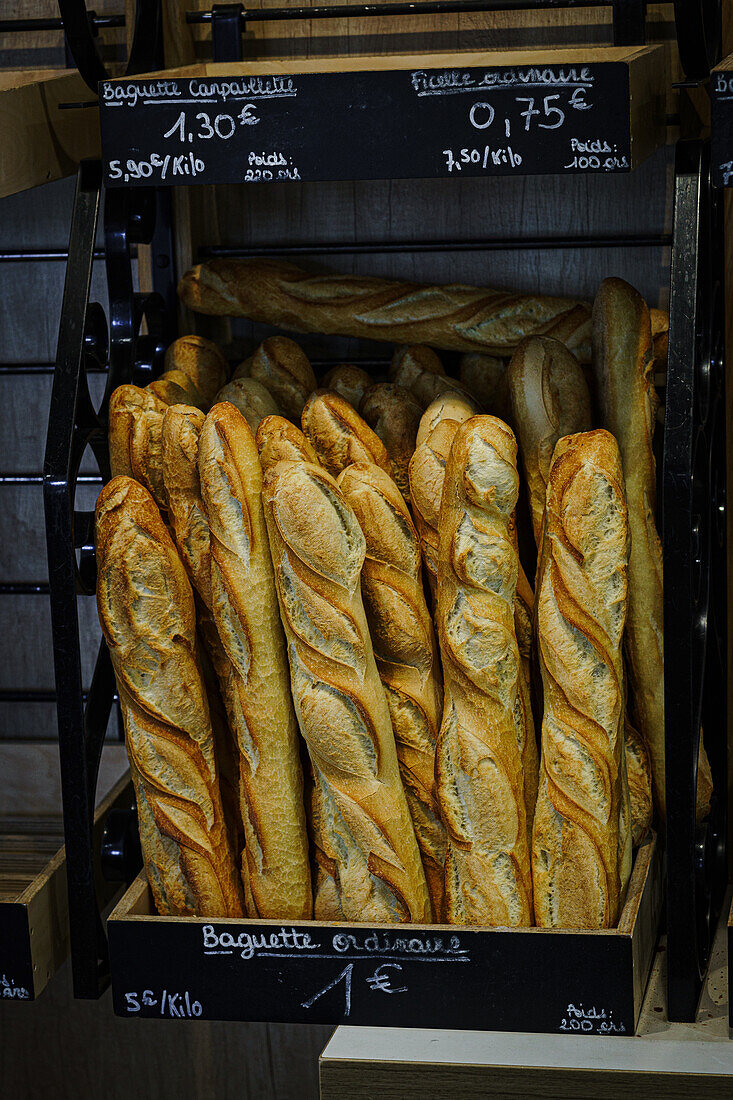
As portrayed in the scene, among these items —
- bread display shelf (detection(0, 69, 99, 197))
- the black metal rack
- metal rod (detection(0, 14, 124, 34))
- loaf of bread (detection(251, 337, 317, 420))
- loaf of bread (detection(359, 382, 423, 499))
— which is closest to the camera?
the black metal rack

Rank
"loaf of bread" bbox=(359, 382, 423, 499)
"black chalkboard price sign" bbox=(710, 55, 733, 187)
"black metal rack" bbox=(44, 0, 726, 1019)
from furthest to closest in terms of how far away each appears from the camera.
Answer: "loaf of bread" bbox=(359, 382, 423, 499) → "black metal rack" bbox=(44, 0, 726, 1019) → "black chalkboard price sign" bbox=(710, 55, 733, 187)

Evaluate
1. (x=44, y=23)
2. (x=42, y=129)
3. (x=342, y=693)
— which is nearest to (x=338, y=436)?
(x=342, y=693)

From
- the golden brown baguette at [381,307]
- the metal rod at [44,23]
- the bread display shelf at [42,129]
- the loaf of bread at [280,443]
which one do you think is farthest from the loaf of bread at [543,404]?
the metal rod at [44,23]

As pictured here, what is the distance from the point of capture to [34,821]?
194 cm

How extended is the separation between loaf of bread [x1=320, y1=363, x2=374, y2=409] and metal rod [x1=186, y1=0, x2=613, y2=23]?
0.44m

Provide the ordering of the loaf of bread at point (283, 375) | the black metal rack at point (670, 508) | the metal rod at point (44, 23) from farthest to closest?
1. the metal rod at point (44, 23)
2. the loaf of bread at point (283, 375)
3. the black metal rack at point (670, 508)

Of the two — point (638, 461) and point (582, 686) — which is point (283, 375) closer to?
point (638, 461)

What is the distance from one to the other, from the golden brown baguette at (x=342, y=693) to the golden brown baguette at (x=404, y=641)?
0.05 meters

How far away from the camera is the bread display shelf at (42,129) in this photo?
134 cm

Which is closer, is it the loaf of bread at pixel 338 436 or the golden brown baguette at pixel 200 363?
the loaf of bread at pixel 338 436

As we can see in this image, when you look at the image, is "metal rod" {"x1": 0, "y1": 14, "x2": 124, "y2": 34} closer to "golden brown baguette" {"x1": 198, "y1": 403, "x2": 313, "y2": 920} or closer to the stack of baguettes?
the stack of baguettes

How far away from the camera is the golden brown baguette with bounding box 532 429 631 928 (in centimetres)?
126

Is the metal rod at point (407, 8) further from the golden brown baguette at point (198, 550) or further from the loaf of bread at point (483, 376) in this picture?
the golden brown baguette at point (198, 550)

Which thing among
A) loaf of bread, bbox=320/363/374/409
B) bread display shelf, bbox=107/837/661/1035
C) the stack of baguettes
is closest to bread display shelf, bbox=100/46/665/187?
the stack of baguettes
